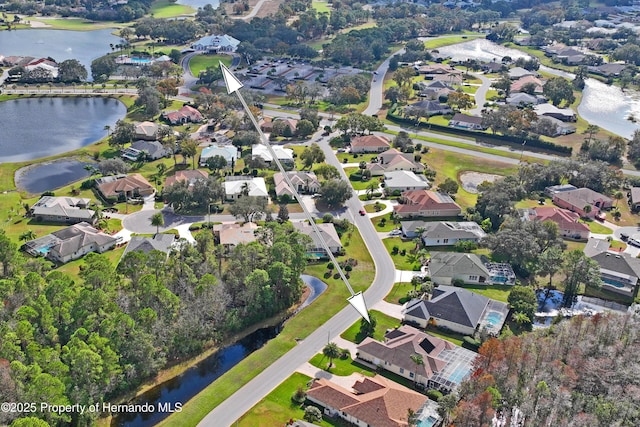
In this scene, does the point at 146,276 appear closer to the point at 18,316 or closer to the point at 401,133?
the point at 18,316

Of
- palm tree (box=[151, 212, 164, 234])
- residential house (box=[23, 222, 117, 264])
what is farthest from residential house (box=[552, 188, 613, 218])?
residential house (box=[23, 222, 117, 264])

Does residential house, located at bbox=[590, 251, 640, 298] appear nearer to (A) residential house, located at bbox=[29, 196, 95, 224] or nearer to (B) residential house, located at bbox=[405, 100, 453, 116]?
(B) residential house, located at bbox=[405, 100, 453, 116]

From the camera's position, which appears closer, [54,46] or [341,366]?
[341,366]

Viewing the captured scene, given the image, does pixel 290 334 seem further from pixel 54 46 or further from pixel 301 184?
pixel 54 46

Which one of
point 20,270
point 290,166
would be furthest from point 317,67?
point 20,270

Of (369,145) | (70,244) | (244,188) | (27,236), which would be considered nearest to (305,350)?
(70,244)

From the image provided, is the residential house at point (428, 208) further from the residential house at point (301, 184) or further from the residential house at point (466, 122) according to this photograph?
the residential house at point (466, 122)
